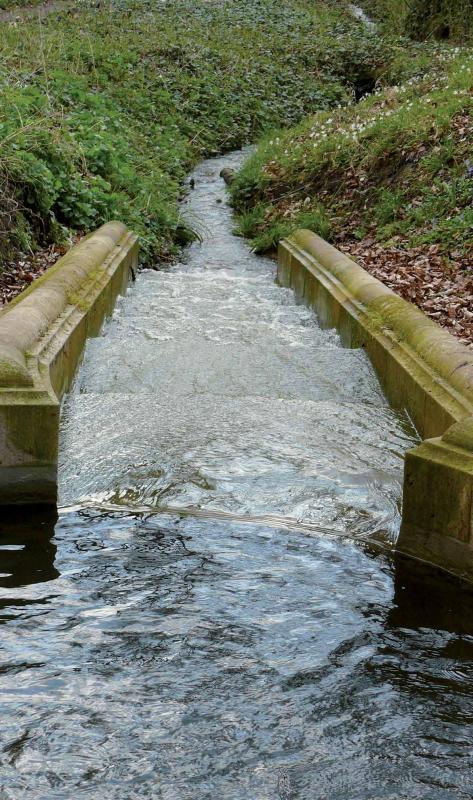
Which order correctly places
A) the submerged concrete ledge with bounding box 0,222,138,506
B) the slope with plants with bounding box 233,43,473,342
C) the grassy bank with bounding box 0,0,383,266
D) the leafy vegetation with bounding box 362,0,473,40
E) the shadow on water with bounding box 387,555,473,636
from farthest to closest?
the leafy vegetation with bounding box 362,0,473,40 → the grassy bank with bounding box 0,0,383,266 → the slope with plants with bounding box 233,43,473,342 → the submerged concrete ledge with bounding box 0,222,138,506 → the shadow on water with bounding box 387,555,473,636

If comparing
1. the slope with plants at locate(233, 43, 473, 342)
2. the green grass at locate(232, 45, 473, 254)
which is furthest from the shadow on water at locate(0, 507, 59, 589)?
the green grass at locate(232, 45, 473, 254)

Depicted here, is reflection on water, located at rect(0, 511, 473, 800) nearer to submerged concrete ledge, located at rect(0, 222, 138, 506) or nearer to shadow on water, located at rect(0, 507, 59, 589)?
shadow on water, located at rect(0, 507, 59, 589)

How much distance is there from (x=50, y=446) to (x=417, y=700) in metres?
1.87

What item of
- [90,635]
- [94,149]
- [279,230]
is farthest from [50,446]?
[279,230]

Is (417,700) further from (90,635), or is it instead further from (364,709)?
(90,635)

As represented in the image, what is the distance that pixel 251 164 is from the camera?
14.6 metres

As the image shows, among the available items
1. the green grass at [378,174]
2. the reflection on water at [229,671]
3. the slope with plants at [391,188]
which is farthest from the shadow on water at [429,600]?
the green grass at [378,174]

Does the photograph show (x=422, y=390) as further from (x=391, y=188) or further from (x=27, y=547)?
(x=391, y=188)

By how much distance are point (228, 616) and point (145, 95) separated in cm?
1656

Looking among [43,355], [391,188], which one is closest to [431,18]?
[391,188]

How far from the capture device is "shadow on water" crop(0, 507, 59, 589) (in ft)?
11.0

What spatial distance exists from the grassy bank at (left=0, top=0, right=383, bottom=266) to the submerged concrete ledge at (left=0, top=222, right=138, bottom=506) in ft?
4.09

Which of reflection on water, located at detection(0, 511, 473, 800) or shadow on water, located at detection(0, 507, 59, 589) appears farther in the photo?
shadow on water, located at detection(0, 507, 59, 589)

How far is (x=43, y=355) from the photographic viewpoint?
4.79 meters
